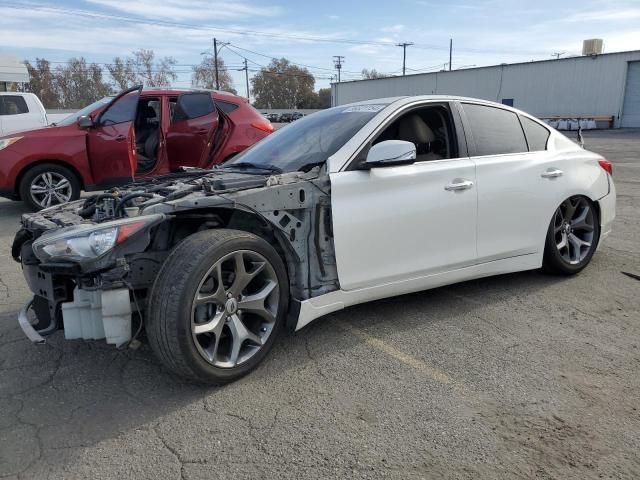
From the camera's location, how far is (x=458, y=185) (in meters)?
3.81

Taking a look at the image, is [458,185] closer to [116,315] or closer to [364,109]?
[364,109]

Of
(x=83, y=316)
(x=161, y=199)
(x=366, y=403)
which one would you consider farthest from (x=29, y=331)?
(x=366, y=403)

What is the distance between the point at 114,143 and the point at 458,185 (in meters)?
5.74

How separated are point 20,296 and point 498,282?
413 cm

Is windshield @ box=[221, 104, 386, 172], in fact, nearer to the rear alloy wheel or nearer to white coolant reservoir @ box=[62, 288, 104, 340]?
white coolant reservoir @ box=[62, 288, 104, 340]

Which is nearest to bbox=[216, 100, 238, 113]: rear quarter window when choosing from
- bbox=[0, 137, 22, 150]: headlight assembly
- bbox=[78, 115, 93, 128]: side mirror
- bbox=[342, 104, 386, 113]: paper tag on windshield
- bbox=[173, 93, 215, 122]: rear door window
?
bbox=[173, 93, 215, 122]: rear door window

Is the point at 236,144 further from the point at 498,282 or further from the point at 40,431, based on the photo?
the point at 40,431

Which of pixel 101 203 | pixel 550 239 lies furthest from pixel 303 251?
pixel 550 239

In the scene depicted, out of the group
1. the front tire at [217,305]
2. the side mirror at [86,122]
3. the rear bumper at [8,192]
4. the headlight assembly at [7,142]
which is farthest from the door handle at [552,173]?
the rear bumper at [8,192]

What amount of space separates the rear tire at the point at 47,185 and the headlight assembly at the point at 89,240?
18.4 feet

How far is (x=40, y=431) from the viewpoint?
101 inches

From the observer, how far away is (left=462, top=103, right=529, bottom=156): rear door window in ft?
13.5

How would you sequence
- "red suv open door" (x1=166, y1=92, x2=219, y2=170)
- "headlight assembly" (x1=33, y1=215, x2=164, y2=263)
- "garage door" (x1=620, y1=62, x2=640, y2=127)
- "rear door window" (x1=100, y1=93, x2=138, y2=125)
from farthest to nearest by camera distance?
"garage door" (x1=620, y1=62, x2=640, y2=127)
"red suv open door" (x1=166, y1=92, x2=219, y2=170)
"rear door window" (x1=100, y1=93, x2=138, y2=125)
"headlight assembly" (x1=33, y1=215, x2=164, y2=263)

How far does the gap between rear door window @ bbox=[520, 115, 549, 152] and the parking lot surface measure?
1362mm
